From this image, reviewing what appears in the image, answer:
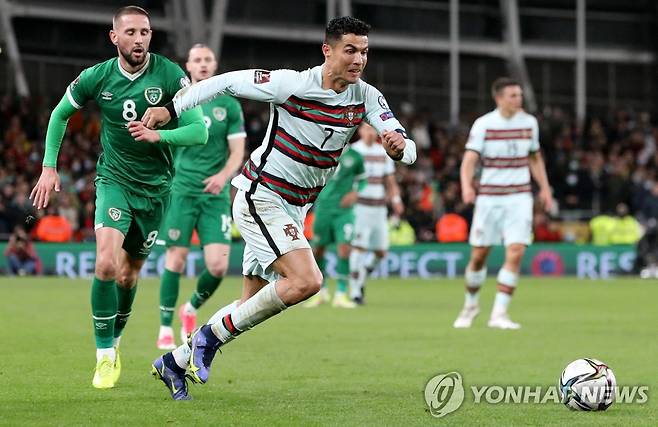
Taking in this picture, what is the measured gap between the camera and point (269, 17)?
136 feet

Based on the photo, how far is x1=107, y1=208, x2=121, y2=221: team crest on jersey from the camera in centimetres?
920

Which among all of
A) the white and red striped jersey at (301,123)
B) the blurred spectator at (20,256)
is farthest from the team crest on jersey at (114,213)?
the blurred spectator at (20,256)

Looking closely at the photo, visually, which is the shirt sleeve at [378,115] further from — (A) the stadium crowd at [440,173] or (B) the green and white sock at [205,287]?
(A) the stadium crowd at [440,173]

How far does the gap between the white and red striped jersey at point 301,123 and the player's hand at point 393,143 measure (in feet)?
0.31

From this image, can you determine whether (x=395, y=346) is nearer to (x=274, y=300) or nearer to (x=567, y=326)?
(x=567, y=326)

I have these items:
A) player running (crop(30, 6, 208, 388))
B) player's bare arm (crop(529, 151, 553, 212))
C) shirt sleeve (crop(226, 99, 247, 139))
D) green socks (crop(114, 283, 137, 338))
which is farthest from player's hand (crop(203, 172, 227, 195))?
player's bare arm (crop(529, 151, 553, 212))

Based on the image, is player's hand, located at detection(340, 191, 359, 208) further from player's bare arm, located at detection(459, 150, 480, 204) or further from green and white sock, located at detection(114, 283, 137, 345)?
green and white sock, located at detection(114, 283, 137, 345)

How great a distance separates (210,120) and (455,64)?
31412mm

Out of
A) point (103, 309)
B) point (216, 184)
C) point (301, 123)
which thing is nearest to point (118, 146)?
point (103, 309)

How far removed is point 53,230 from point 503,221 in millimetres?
14718

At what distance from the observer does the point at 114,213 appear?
363 inches

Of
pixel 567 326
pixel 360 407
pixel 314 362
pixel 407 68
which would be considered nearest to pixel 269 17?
pixel 407 68

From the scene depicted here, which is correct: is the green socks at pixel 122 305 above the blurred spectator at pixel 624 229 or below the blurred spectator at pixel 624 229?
above

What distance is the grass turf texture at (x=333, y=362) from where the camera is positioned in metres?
7.91
